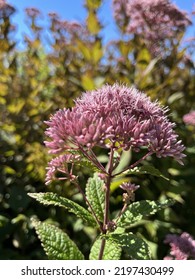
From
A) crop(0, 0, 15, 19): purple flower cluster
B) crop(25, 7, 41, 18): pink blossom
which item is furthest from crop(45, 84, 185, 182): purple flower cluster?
crop(25, 7, 41, 18): pink blossom

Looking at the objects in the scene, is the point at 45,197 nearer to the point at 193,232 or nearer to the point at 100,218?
the point at 100,218

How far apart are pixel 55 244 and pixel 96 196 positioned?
137mm

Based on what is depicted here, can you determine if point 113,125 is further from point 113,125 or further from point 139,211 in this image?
point 139,211

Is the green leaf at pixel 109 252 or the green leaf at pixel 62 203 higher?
the green leaf at pixel 62 203

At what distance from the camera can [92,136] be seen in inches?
28.5

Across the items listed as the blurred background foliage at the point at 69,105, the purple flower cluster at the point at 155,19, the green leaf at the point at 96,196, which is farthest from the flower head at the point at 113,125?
the purple flower cluster at the point at 155,19

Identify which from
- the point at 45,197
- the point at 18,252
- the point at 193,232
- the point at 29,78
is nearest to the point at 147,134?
the point at 45,197

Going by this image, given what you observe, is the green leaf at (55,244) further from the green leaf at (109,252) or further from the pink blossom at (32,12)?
the pink blossom at (32,12)

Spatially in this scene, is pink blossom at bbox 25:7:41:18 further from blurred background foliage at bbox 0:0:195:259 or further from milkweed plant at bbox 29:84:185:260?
milkweed plant at bbox 29:84:185:260

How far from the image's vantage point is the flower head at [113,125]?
2.41 feet

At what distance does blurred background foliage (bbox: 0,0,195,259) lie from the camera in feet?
5.20

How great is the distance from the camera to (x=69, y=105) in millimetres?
1921

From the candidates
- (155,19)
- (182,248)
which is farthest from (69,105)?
(182,248)
